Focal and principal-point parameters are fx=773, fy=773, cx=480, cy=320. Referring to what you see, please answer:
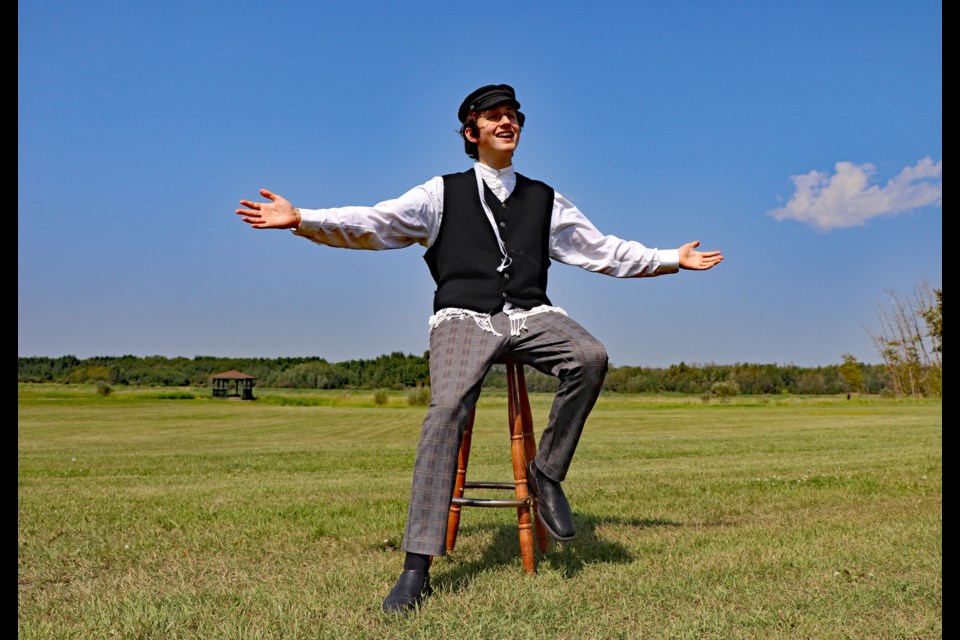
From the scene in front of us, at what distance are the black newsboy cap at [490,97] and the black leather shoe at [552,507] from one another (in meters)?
2.06

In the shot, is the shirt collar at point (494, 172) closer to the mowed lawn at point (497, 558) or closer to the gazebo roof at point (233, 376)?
the mowed lawn at point (497, 558)

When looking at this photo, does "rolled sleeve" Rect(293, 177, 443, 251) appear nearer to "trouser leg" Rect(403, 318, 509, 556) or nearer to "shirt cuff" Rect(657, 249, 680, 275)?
"trouser leg" Rect(403, 318, 509, 556)

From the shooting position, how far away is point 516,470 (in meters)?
4.14

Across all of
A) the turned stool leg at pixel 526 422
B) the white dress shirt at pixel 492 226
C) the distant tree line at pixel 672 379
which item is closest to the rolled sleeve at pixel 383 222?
the white dress shirt at pixel 492 226

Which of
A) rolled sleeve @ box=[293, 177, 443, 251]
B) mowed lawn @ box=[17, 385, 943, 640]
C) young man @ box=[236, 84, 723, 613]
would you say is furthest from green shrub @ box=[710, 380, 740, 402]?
rolled sleeve @ box=[293, 177, 443, 251]

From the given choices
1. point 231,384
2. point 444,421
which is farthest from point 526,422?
point 231,384

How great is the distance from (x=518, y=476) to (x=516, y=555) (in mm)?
694

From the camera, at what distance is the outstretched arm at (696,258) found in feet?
15.3
